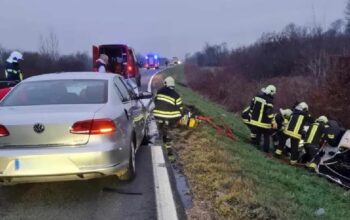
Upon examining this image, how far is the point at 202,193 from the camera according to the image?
19.2ft

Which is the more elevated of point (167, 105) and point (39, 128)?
point (39, 128)

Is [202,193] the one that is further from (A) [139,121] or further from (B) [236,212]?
(A) [139,121]

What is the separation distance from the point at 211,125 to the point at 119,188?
22.1ft

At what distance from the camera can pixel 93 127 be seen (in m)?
5.29

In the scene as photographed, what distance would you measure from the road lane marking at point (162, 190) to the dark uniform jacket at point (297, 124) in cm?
339

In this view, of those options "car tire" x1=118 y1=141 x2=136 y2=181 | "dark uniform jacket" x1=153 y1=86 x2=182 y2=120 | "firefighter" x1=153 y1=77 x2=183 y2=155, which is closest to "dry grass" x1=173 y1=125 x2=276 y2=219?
"firefighter" x1=153 y1=77 x2=183 y2=155

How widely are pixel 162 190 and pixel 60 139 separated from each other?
148cm

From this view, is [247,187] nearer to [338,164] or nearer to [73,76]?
[73,76]

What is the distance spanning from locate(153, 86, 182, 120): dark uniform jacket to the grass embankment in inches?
23.5

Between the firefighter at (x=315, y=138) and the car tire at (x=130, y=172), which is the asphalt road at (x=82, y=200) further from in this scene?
the firefighter at (x=315, y=138)

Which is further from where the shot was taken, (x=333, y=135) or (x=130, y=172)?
(x=333, y=135)

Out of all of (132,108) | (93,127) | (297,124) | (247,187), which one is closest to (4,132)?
(93,127)

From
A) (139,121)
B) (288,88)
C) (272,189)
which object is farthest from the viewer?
(288,88)

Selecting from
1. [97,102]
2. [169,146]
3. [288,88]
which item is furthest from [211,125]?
[288,88]
